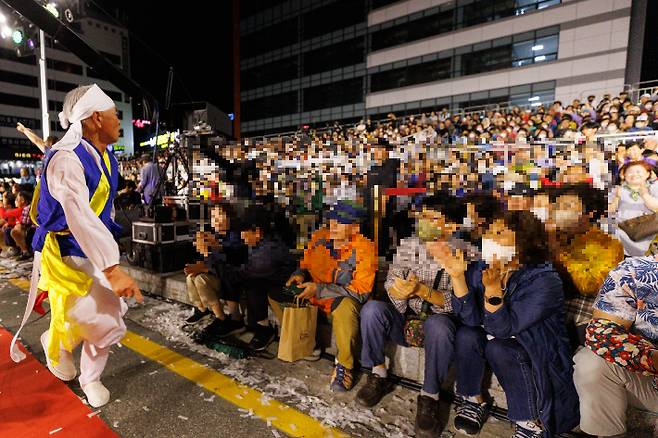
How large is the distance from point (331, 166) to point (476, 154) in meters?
2.35

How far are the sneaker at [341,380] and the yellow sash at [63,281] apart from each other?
73.0 inches

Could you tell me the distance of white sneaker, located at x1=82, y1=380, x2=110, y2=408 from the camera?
2588mm

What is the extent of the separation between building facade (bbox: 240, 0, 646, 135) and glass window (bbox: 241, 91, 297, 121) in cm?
12

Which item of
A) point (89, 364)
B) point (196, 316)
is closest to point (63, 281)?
point (89, 364)

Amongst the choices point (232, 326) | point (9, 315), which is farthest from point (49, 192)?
point (9, 315)

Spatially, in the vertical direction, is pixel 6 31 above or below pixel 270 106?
below

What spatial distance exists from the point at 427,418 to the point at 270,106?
4392 cm

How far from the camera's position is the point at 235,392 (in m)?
2.77

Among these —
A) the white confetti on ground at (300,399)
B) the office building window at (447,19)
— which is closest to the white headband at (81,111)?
the white confetti on ground at (300,399)

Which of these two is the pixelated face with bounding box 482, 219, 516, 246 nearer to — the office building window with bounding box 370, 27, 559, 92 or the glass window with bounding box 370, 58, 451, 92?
the office building window with bounding box 370, 27, 559, 92

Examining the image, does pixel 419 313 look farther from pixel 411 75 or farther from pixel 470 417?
pixel 411 75

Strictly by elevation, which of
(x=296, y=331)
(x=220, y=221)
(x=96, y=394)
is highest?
(x=220, y=221)

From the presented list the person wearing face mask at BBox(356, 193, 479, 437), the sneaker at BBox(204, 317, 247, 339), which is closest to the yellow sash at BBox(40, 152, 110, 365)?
the sneaker at BBox(204, 317, 247, 339)

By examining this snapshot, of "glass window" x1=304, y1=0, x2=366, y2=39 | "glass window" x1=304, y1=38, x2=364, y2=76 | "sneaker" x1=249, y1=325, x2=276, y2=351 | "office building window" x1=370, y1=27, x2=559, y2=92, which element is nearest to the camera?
"sneaker" x1=249, y1=325, x2=276, y2=351
